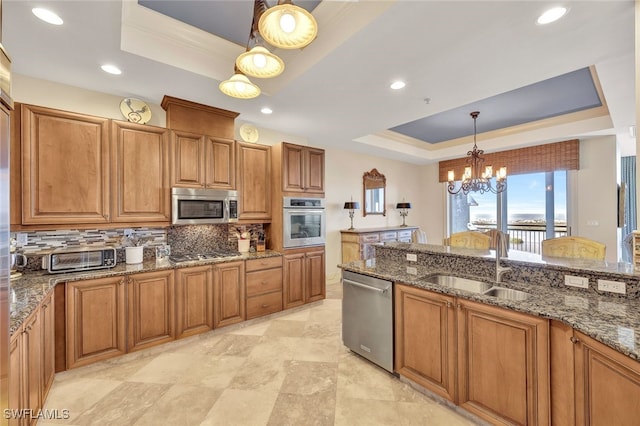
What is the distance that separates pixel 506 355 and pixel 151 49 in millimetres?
3425

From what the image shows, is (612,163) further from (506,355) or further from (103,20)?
(103,20)

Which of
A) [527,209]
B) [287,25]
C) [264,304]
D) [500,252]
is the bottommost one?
[264,304]

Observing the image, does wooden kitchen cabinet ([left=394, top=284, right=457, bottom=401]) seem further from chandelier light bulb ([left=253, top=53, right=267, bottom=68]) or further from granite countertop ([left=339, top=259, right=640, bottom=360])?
chandelier light bulb ([left=253, top=53, right=267, bottom=68])

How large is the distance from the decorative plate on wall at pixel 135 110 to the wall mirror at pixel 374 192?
13.5ft

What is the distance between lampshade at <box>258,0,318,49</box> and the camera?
128cm

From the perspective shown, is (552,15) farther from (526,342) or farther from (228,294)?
(228,294)

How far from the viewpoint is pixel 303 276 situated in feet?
12.6

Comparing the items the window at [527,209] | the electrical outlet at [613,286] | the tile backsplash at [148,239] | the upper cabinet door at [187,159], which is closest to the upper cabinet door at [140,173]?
the upper cabinet door at [187,159]

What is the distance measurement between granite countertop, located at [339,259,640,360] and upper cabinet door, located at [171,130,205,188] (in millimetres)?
2448

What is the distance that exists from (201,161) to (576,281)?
3.55 m

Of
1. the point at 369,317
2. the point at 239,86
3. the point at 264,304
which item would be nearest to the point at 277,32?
the point at 239,86

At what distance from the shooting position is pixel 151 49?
2.23 meters

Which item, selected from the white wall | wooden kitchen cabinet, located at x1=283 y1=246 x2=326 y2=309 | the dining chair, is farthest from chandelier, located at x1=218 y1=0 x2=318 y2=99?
the white wall

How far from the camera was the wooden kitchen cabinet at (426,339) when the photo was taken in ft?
6.05
